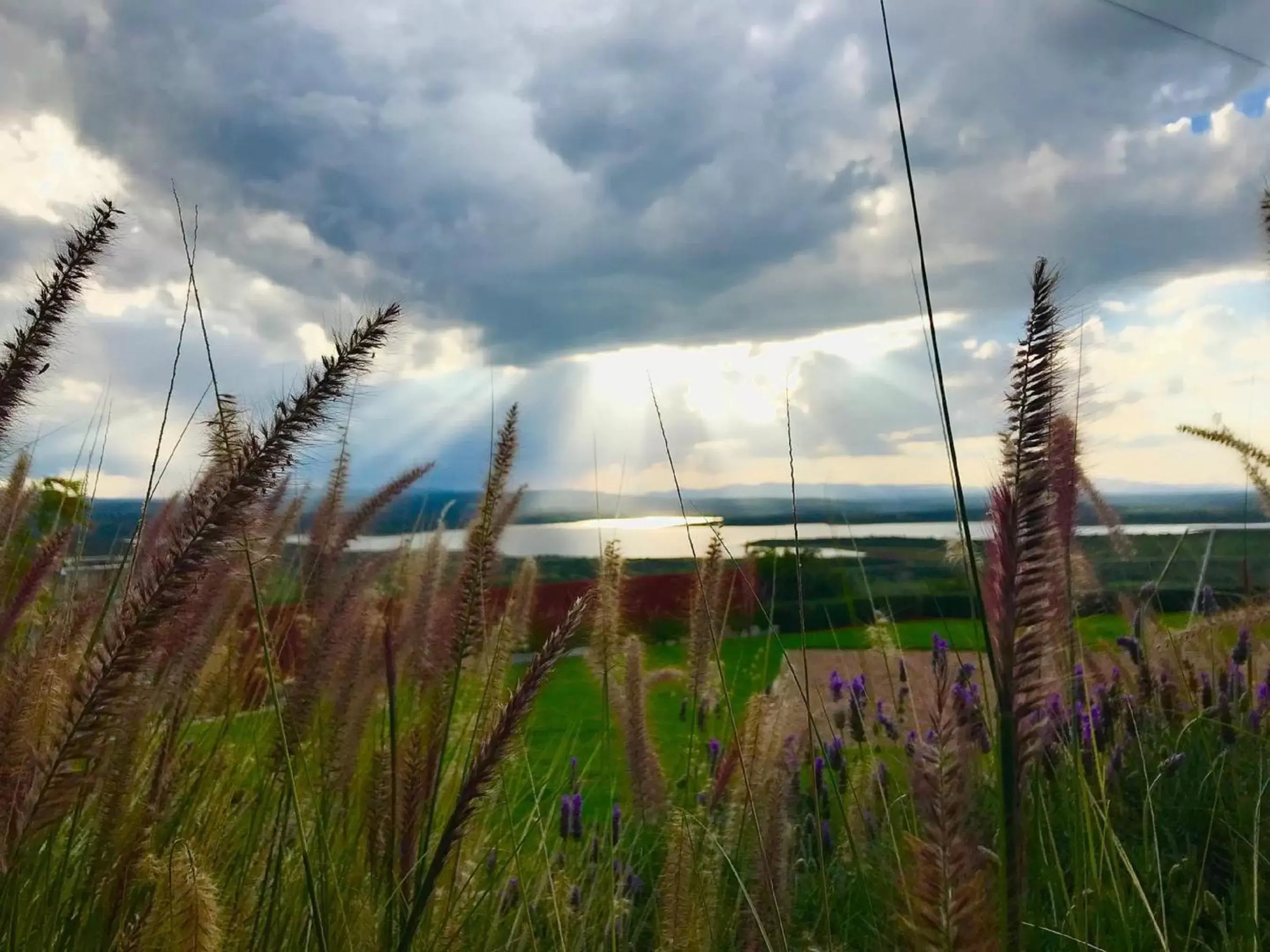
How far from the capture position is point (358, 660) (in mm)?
1821

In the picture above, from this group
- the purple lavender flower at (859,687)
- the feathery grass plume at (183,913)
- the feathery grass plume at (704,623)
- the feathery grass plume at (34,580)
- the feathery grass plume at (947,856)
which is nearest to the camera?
the feathery grass plume at (947,856)

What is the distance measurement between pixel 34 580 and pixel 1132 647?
8.75 ft

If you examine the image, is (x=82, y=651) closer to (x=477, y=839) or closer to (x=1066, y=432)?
(x=477, y=839)

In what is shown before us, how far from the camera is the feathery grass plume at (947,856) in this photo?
60cm

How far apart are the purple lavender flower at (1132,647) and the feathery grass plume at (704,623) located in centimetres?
117

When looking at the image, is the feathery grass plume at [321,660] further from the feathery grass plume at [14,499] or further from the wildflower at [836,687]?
the wildflower at [836,687]

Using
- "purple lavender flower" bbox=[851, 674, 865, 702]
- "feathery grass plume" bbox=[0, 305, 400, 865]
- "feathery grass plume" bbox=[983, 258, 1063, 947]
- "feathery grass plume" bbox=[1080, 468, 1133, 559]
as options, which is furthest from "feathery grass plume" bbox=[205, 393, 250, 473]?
"feathery grass plume" bbox=[1080, 468, 1133, 559]

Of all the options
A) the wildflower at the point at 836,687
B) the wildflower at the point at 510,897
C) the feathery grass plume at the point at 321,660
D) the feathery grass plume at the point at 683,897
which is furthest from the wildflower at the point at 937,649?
the feathery grass plume at the point at 321,660

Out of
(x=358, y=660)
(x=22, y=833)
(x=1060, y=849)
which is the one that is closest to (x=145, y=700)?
(x=358, y=660)

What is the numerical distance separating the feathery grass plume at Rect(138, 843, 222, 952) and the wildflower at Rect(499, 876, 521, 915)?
1.20 meters

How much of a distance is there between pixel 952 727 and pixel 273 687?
2.21 feet

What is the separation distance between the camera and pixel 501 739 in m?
0.75

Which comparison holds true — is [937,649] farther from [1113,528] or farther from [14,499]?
[14,499]

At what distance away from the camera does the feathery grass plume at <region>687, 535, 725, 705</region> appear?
206cm
